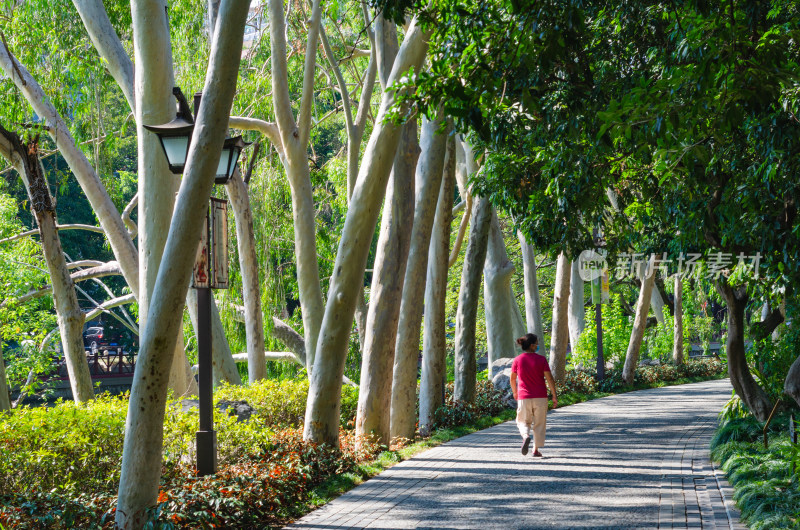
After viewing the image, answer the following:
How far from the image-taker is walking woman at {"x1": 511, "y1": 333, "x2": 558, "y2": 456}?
A: 1038cm

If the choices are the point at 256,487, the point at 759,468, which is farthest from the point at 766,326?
the point at 256,487

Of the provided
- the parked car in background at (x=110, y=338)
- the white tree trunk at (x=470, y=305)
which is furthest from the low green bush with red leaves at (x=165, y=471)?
the parked car in background at (x=110, y=338)

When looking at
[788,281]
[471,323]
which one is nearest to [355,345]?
[471,323]

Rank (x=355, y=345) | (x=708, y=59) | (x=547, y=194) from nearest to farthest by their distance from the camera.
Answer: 1. (x=708, y=59)
2. (x=547, y=194)
3. (x=355, y=345)

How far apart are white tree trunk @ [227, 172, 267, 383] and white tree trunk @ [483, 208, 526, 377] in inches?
281

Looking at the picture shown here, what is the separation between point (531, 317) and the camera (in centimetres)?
2336

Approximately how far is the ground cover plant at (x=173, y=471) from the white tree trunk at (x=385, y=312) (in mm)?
711

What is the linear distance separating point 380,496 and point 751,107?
506 centimetres

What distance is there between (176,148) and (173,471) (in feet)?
10.1

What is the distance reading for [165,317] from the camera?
638cm

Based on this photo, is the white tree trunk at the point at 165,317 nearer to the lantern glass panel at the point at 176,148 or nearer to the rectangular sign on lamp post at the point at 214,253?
the lantern glass panel at the point at 176,148

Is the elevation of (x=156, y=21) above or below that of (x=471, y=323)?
above

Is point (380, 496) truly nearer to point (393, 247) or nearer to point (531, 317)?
point (393, 247)

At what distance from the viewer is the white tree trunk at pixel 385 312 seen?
11359mm
